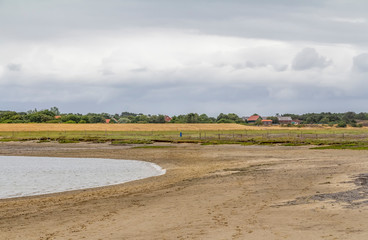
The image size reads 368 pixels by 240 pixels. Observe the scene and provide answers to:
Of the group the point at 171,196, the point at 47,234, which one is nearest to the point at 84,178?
the point at 171,196

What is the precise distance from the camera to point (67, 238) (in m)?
10.8

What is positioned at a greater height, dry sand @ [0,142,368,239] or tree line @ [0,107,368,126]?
tree line @ [0,107,368,126]

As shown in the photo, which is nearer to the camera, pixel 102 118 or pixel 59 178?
pixel 59 178

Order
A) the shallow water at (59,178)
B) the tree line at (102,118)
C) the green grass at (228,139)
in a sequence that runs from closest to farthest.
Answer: the shallow water at (59,178)
the green grass at (228,139)
the tree line at (102,118)

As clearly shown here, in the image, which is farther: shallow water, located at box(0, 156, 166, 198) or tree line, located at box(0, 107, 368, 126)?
tree line, located at box(0, 107, 368, 126)

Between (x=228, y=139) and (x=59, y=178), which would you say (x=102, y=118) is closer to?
(x=228, y=139)

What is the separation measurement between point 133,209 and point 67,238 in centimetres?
402

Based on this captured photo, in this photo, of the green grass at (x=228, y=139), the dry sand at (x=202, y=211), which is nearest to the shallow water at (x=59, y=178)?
the dry sand at (x=202, y=211)

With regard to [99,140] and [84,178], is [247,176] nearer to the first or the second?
[84,178]

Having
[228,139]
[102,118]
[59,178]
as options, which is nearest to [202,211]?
[59,178]

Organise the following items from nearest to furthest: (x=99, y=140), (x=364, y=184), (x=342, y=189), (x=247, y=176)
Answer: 1. (x=342, y=189)
2. (x=364, y=184)
3. (x=247, y=176)
4. (x=99, y=140)

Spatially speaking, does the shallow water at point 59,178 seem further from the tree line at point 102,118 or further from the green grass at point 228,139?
the tree line at point 102,118

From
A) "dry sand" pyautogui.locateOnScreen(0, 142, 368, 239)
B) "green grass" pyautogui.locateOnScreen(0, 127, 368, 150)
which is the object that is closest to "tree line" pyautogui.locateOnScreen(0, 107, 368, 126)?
"green grass" pyautogui.locateOnScreen(0, 127, 368, 150)

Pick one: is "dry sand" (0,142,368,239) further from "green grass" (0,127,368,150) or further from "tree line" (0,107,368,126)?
"tree line" (0,107,368,126)
